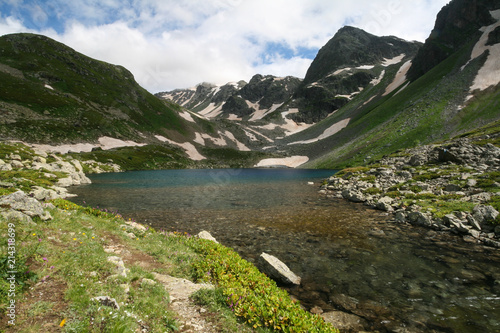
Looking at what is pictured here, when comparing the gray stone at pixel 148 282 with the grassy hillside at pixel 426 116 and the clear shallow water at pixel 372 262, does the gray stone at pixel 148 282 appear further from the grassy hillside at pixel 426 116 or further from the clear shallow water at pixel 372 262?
the grassy hillside at pixel 426 116

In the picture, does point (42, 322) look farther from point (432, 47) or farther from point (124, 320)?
point (432, 47)

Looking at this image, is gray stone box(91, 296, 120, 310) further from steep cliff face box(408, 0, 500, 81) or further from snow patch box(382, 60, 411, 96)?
snow patch box(382, 60, 411, 96)

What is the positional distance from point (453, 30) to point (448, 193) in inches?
7194

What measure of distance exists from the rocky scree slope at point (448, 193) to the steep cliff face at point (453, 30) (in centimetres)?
13509

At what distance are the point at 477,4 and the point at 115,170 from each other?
20670 cm

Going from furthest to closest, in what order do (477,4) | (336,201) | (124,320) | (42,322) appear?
(477,4) < (336,201) < (124,320) < (42,322)

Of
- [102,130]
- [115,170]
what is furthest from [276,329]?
[102,130]

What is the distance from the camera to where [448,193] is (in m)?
24.9

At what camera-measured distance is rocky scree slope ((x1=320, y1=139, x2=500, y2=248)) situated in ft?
55.6

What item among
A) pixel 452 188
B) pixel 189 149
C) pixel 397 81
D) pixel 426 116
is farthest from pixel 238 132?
pixel 452 188

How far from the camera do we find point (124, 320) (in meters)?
5.48

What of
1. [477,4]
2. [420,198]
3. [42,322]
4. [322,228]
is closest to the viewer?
[42,322]

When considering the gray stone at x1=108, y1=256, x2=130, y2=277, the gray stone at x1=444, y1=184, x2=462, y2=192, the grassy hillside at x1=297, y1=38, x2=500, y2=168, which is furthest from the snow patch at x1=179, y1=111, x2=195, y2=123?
the gray stone at x1=108, y1=256, x2=130, y2=277

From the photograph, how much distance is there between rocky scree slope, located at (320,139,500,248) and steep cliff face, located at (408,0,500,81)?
135m
